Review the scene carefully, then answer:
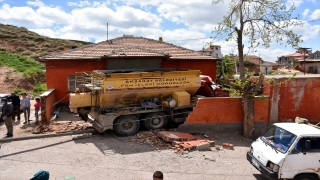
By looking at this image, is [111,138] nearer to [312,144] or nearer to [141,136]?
[141,136]

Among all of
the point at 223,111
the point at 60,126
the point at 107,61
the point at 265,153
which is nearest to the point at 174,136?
the point at 223,111

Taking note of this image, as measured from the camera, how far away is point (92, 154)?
9.53 metres

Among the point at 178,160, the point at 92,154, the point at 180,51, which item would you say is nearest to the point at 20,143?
the point at 92,154

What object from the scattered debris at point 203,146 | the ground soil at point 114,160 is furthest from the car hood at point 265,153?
the scattered debris at point 203,146

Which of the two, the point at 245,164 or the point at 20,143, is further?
the point at 20,143

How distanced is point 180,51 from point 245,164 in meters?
11.6

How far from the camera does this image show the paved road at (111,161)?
26.4 feet

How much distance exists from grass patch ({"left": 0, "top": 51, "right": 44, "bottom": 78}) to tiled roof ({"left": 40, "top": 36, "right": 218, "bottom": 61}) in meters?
13.7

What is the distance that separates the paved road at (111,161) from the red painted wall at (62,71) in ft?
20.0

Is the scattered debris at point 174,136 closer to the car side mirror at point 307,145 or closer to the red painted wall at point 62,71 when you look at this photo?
the car side mirror at point 307,145

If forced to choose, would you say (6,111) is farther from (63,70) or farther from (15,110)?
(63,70)

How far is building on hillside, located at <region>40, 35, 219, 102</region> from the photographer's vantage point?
53.7 feet

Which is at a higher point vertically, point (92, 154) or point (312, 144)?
point (312, 144)

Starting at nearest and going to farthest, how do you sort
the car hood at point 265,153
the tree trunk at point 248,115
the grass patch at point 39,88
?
the car hood at point 265,153, the tree trunk at point 248,115, the grass patch at point 39,88
